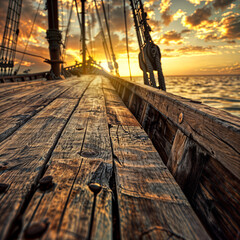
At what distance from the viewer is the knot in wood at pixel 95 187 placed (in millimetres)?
727

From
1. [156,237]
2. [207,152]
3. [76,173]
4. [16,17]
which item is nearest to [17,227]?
[76,173]

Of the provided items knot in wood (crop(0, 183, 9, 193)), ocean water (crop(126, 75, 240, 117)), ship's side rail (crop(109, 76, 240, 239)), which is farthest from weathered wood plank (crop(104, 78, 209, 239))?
ocean water (crop(126, 75, 240, 117))

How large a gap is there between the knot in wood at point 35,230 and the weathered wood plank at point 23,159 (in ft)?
0.21

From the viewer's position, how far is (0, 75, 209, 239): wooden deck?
22.0 inches

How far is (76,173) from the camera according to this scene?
0.85 m

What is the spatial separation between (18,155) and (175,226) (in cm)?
96

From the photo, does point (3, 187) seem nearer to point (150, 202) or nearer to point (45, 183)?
point (45, 183)

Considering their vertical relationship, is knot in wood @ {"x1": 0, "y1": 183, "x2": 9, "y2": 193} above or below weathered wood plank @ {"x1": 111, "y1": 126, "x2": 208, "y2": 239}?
above

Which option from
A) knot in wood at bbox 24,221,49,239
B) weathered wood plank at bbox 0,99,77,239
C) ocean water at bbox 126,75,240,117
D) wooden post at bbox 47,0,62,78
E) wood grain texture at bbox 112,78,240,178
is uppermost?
wooden post at bbox 47,0,62,78

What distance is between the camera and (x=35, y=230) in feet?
1.70

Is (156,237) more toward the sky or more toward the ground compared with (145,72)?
more toward the ground

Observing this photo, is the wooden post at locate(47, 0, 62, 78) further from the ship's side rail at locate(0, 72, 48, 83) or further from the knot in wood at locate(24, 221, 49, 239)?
the knot in wood at locate(24, 221, 49, 239)

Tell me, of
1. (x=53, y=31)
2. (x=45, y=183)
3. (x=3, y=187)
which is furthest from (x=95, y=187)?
(x=53, y=31)

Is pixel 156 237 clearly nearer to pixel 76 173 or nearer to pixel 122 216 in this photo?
pixel 122 216
